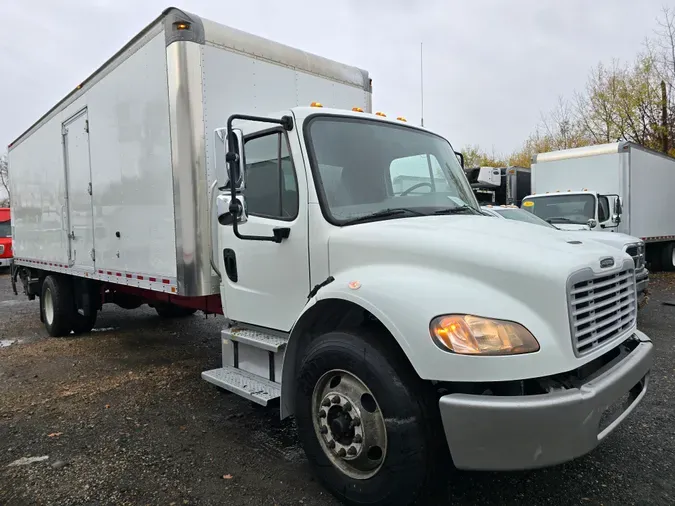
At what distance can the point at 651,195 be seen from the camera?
13.5 m

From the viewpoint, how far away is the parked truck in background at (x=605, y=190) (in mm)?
10562

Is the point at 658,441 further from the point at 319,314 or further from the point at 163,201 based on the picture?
the point at 163,201

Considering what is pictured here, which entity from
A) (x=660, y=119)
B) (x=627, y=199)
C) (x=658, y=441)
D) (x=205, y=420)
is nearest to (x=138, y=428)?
(x=205, y=420)

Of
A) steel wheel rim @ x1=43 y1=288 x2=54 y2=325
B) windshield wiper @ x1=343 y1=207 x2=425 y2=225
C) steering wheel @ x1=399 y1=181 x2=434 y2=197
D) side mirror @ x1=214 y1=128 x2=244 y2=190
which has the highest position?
side mirror @ x1=214 y1=128 x2=244 y2=190

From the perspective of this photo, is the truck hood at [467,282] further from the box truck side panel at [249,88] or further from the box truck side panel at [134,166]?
the box truck side panel at [134,166]

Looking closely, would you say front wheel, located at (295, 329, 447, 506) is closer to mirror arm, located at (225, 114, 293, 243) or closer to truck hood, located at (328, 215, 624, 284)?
truck hood, located at (328, 215, 624, 284)

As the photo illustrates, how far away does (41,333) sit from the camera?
842 centimetres

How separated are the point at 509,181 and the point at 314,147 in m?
13.9

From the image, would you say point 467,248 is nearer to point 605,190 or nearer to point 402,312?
point 402,312

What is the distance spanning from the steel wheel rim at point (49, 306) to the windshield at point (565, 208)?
9.48 meters

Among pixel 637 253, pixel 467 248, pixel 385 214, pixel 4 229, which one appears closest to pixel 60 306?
pixel 385 214

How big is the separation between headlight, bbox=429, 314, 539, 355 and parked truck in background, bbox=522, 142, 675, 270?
27.7 feet

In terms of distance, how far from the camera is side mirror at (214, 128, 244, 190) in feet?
10.5

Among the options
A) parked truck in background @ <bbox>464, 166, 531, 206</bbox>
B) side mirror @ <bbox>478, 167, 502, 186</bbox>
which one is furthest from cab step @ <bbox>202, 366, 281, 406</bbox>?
parked truck in background @ <bbox>464, 166, 531, 206</bbox>
